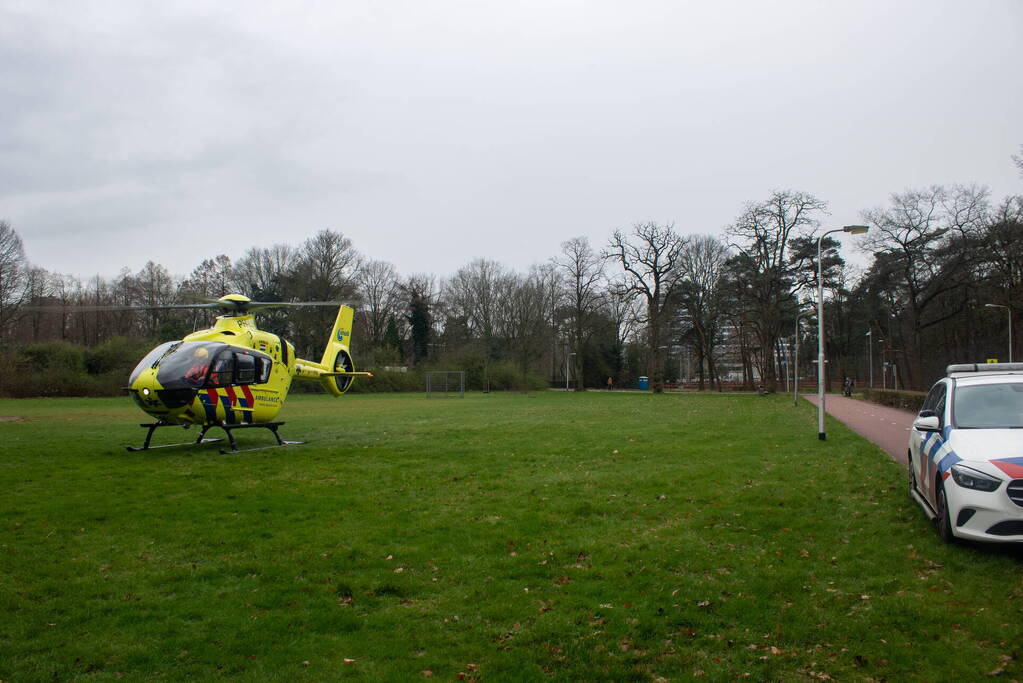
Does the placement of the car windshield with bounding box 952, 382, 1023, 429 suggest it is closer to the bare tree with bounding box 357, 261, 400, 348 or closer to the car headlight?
the car headlight

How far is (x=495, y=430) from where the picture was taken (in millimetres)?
20750

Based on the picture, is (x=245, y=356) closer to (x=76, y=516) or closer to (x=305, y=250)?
(x=76, y=516)

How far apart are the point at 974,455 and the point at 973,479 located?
0.28 meters

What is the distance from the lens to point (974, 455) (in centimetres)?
664

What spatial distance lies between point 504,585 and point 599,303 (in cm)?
6417

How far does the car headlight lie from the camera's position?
20.7 feet

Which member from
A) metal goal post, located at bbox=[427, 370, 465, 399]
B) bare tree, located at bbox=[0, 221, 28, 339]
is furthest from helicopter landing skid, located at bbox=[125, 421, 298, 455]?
metal goal post, located at bbox=[427, 370, 465, 399]

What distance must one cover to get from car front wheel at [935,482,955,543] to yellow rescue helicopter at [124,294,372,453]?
541 inches

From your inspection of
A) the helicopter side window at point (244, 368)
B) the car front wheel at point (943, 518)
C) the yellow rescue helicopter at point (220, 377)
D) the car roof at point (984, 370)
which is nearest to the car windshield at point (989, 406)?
the car roof at point (984, 370)

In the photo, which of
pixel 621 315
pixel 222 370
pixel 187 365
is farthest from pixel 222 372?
pixel 621 315

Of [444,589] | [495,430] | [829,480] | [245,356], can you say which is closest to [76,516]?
[444,589]

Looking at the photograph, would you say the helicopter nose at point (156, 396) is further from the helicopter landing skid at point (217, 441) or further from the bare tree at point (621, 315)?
the bare tree at point (621, 315)

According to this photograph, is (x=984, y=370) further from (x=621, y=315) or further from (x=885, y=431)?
(x=621, y=315)

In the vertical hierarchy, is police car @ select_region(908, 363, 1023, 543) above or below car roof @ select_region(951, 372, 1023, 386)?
below
